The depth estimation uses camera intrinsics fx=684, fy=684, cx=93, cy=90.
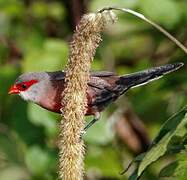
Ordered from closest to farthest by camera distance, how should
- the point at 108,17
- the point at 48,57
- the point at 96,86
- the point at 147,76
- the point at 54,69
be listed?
the point at 108,17 < the point at 147,76 < the point at 96,86 < the point at 54,69 < the point at 48,57

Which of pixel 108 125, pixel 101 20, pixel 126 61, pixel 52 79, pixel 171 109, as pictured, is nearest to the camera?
pixel 101 20

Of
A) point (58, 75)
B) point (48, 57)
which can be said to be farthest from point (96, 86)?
point (48, 57)

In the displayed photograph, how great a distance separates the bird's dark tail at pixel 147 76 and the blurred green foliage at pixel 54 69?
1.60 meters

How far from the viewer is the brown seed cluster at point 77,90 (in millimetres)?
2484

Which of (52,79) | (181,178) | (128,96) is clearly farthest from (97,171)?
(181,178)

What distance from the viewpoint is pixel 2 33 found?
625 centimetres

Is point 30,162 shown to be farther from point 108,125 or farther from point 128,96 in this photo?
point 128,96

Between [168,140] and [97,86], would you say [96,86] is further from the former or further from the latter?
[168,140]

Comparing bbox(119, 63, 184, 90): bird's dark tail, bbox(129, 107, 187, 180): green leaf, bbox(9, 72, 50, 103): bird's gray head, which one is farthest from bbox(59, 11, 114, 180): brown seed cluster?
bbox(9, 72, 50, 103): bird's gray head

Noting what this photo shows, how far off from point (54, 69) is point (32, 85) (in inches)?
71.9

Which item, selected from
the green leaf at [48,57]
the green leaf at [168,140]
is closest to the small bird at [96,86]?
the green leaf at [168,140]

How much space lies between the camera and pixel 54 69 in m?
5.42

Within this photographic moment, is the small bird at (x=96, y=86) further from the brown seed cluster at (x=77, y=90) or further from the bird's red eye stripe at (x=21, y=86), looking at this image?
the brown seed cluster at (x=77, y=90)

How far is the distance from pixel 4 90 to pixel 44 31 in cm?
72
